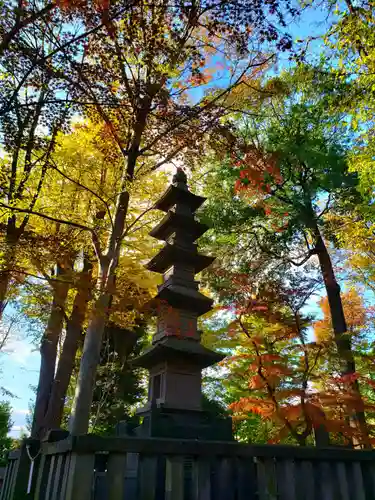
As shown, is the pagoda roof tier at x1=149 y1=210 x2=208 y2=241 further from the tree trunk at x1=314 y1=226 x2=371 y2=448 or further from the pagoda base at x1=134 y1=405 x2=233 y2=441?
the tree trunk at x1=314 y1=226 x2=371 y2=448

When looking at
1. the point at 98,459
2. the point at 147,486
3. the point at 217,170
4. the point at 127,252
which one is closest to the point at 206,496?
the point at 147,486

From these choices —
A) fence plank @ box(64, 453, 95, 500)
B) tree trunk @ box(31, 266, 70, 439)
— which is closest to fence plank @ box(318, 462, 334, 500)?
fence plank @ box(64, 453, 95, 500)

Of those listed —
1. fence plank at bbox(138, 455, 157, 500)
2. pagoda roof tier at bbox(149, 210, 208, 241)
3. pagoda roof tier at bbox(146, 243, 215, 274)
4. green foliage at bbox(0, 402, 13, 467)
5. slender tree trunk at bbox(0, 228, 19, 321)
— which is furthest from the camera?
green foliage at bbox(0, 402, 13, 467)

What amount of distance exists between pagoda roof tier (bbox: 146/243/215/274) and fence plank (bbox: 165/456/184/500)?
6.52 metres

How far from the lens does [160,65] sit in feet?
22.2

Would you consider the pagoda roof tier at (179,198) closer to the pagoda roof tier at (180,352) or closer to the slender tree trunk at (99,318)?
the slender tree trunk at (99,318)

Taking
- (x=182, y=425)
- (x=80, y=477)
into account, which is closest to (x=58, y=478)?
(x=80, y=477)

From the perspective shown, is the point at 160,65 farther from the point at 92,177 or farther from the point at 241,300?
the point at 241,300

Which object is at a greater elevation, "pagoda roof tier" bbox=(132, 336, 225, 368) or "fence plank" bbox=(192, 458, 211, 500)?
"pagoda roof tier" bbox=(132, 336, 225, 368)

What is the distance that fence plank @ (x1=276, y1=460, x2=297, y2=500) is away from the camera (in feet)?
12.0

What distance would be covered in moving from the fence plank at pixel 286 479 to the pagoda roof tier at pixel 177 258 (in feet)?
21.0

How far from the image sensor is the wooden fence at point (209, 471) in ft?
10.3

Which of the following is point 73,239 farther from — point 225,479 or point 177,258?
point 225,479

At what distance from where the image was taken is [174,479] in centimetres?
338
